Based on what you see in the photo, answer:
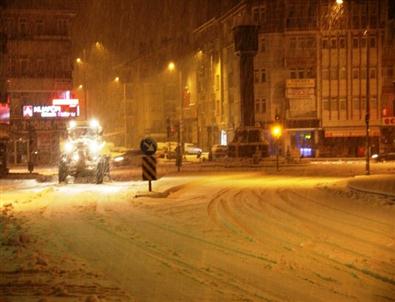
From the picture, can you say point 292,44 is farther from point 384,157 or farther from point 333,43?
point 384,157

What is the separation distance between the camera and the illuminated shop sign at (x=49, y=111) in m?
67.8

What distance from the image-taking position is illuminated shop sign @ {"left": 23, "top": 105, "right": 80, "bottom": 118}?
222 feet

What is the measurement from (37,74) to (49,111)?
14.6ft

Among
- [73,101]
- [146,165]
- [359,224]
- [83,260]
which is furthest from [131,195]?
[73,101]

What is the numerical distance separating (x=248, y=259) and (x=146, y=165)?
12.9 meters

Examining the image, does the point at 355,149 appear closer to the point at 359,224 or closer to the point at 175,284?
the point at 359,224

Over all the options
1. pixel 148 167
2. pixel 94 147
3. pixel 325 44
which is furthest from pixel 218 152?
pixel 148 167

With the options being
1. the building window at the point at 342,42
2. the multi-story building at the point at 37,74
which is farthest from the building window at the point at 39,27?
the building window at the point at 342,42

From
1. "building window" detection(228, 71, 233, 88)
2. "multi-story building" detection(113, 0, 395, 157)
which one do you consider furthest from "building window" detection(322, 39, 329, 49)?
"building window" detection(228, 71, 233, 88)

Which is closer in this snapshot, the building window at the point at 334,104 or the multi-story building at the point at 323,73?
the multi-story building at the point at 323,73

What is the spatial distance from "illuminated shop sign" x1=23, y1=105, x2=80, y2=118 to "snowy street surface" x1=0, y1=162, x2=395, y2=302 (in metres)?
47.1

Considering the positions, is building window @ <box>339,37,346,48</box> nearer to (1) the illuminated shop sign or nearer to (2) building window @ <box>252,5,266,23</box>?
(2) building window @ <box>252,5,266,23</box>

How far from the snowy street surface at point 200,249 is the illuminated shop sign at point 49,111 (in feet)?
155

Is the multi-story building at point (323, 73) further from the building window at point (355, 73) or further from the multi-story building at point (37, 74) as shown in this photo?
the multi-story building at point (37, 74)
